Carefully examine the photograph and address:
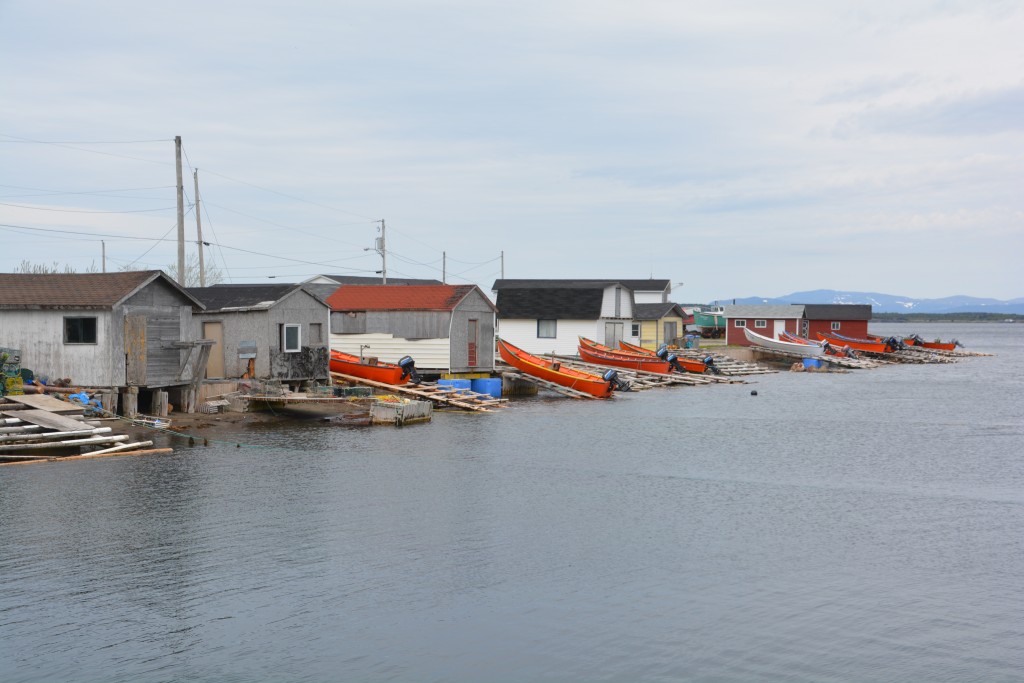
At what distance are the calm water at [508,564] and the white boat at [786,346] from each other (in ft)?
166

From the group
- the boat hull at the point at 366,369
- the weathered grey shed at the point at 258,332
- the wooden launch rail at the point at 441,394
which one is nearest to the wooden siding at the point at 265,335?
the weathered grey shed at the point at 258,332

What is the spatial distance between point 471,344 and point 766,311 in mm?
50440

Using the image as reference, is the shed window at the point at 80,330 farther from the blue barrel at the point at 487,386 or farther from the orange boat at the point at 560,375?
the orange boat at the point at 560,375

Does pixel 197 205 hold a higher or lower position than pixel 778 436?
higher

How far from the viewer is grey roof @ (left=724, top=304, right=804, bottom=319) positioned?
303 feet

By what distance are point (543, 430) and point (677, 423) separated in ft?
24.4

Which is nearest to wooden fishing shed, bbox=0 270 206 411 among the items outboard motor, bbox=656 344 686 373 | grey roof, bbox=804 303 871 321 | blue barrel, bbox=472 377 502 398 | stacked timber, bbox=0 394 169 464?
stacked timber, bbox=0 394 169 464

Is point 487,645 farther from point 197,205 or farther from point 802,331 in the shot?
point 802,331

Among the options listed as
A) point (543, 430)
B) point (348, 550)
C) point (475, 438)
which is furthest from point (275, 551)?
point (543, 430)

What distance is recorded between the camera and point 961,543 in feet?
69.1

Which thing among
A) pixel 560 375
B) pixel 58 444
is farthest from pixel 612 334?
pixel 58 444

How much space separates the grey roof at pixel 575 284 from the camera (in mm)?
75719

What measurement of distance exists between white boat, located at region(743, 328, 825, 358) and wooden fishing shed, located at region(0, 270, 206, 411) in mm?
61508

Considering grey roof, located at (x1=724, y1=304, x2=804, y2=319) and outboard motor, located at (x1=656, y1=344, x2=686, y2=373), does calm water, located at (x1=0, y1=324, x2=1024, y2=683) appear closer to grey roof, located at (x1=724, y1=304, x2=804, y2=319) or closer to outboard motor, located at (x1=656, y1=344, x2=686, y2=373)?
outboard motor, located at (x1=656, y1=344, x2=686, y2=373)
